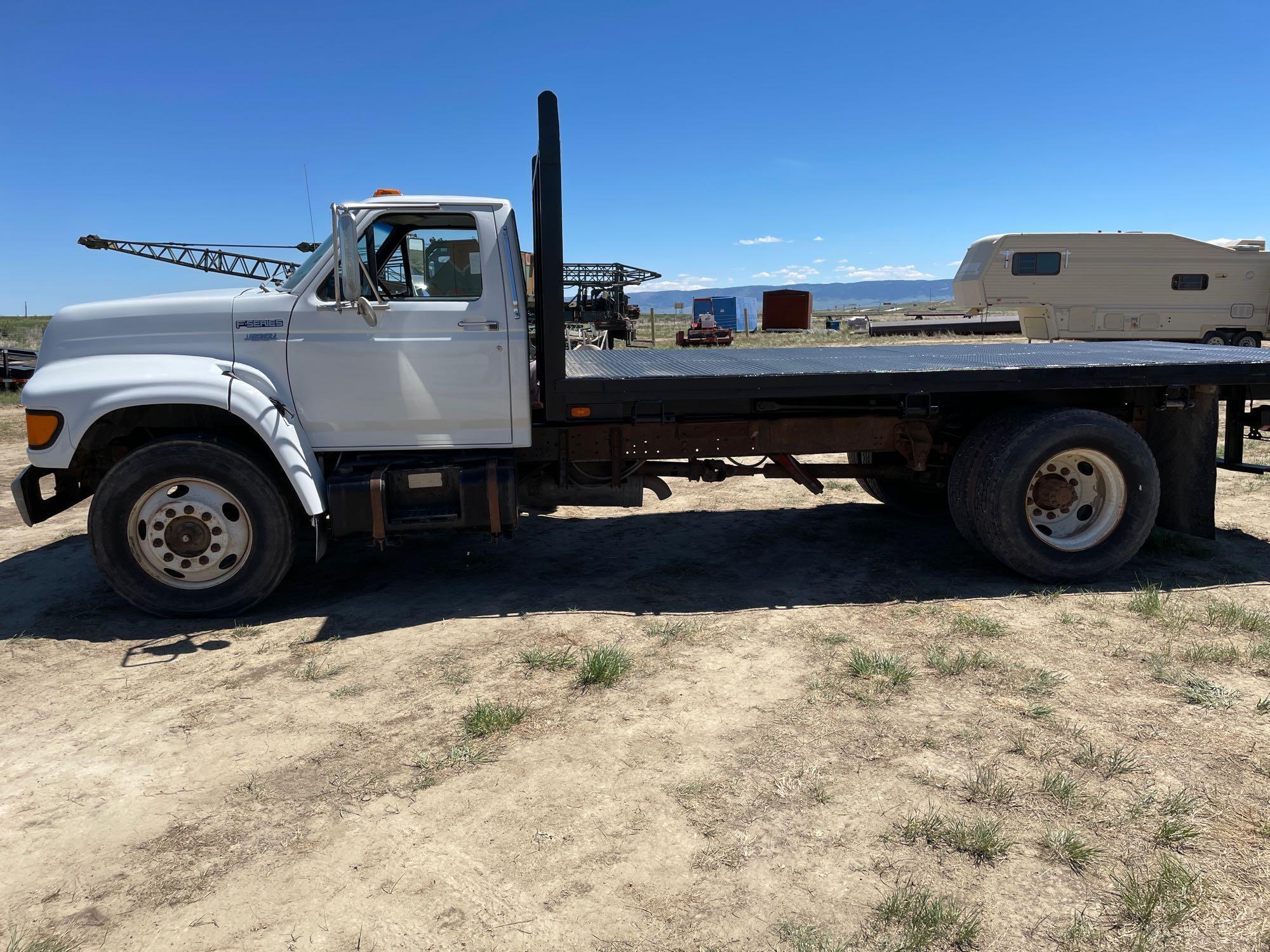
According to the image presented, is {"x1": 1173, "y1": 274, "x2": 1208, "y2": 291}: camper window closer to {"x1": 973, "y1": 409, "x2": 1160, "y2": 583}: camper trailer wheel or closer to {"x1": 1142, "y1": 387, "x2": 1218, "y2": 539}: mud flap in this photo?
{"x1": 1142, "y1": 387, "x2": 1218, "y2": 539}: mud flap

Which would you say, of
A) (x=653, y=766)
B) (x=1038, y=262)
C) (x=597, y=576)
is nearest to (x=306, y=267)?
(x=597, y=576)

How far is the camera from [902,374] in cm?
526

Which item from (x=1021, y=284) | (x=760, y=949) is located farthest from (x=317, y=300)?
(x=1021, y=284)

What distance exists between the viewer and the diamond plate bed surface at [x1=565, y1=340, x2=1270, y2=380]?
17.7 feet

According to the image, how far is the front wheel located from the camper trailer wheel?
14.8 ft

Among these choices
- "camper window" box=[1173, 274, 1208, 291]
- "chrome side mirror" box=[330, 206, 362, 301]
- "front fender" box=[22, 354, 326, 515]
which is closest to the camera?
"chrome side mirror" box=[330, 206, 362, 301]

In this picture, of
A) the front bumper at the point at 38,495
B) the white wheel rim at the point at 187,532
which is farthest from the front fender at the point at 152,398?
→ the white wheel rim at the point at 187,532

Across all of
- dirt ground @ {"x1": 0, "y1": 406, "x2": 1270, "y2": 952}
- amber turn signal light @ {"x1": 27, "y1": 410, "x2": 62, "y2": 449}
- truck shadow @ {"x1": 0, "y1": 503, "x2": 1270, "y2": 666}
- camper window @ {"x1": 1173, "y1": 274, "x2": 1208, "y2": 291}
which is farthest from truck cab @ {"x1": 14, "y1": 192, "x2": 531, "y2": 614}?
camper window @ {"x1": 1173, "y1": 274, "x2": 1208, "y2": 291}

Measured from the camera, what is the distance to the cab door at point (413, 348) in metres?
4.97

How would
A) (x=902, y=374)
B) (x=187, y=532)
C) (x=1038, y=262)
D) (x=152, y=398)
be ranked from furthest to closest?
(x=1038, y=262)
(x=902, y=374)
(x=187, y=532)
(x=152, y=398)

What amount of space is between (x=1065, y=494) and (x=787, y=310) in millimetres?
42510

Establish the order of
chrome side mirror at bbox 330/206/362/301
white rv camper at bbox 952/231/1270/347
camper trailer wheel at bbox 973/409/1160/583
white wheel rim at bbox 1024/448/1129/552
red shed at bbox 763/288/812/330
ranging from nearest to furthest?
chrome side mirror at bbox 330/206/362/301 < camper trailer wheel at bbox 973/409/1160/583 < white wheel rim at bbox 1024/448/1129/552 < white rv camper at bbox 952/231/1270/347 < red shed at bbox 763/288/812/330

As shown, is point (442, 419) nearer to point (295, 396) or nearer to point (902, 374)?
point (295, 396)

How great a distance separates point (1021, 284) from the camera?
2202 cm
